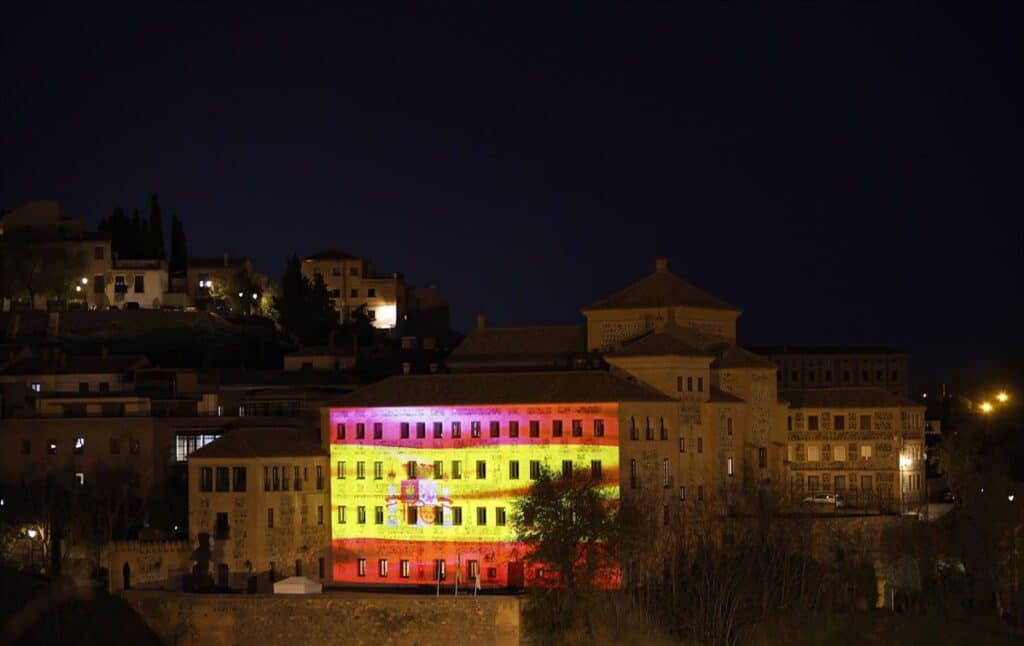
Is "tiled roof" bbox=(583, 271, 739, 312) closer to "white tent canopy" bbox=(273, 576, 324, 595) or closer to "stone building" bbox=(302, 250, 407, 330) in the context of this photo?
"white tent canopy" bbox=(273, 576, 324, 595)

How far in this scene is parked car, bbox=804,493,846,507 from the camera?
77.7 metres

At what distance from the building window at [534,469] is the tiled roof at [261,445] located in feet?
27.1

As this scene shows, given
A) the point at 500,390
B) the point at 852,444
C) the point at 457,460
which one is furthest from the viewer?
the point at 852,444

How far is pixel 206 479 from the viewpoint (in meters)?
68.6

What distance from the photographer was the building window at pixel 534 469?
225 ft

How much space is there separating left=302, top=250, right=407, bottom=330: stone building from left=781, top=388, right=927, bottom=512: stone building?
40.3m

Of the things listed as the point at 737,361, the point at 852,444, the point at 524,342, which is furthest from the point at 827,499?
the point at 524,342

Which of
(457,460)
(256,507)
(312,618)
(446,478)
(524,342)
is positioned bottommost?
(312,618)

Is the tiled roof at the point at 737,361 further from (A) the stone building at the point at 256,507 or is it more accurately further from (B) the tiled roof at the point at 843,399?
(A) the stone building at the point at 256,507

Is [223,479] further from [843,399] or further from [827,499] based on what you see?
[843,399]

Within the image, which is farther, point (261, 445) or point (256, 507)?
point (261, 445)

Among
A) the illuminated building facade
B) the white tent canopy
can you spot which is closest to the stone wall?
the white tent canopy

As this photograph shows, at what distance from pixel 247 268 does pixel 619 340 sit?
4608 cm

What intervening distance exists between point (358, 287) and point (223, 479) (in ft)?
168
